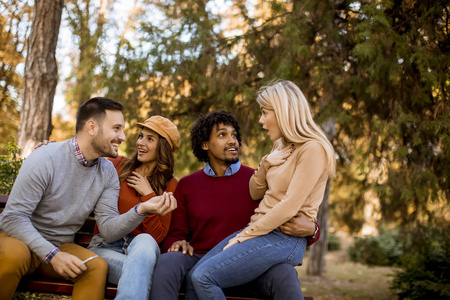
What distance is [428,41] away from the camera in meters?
5.18

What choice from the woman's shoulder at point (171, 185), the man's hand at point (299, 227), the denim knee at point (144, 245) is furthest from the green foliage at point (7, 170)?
the man's hand at point (299, 227)

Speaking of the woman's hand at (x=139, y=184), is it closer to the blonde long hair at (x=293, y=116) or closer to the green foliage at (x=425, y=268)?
the blonde long hair at (x=293, y=116)

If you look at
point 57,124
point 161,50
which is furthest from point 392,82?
point 57,124

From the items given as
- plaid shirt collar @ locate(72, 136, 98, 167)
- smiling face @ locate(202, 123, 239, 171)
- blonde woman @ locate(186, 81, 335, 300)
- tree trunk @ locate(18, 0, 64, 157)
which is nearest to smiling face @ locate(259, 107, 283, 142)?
blonde woman @ locate(186, 81, 335, 300)

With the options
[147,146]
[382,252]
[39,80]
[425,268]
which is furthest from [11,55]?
[382,252]

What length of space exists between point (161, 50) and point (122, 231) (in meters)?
3.84

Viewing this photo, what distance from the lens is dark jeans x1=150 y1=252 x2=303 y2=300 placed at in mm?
2787

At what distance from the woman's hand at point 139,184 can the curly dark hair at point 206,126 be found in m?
0.64

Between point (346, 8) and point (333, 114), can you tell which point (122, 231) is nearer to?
point (333, 114)

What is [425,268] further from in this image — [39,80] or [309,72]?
[39,80]

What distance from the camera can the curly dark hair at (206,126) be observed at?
3842mm

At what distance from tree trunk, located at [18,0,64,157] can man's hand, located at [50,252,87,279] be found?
2.45 m

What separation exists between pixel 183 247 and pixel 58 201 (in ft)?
3.22

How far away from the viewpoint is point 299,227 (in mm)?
2916
